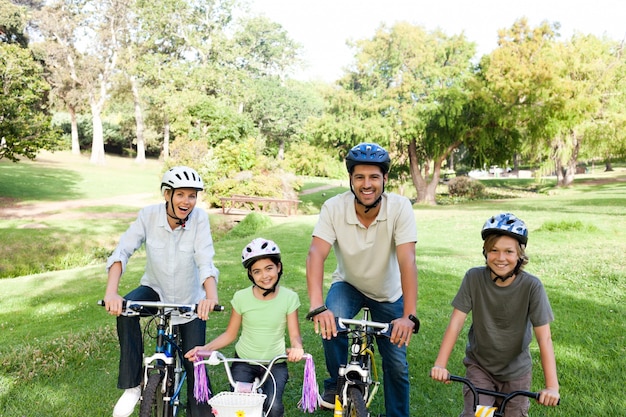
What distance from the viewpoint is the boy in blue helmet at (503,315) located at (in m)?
3.43

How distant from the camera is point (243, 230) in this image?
21688 millimetres

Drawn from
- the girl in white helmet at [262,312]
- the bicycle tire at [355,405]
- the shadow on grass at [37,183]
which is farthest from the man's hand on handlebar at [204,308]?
the shadow on grass at [37,183]

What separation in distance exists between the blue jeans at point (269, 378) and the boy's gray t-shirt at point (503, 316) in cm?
131

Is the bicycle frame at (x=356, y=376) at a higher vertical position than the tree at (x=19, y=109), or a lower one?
lower

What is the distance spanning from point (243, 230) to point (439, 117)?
47.5ft

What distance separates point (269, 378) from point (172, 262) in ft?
4.08

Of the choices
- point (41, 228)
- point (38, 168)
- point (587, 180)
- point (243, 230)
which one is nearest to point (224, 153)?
point (243, 230)

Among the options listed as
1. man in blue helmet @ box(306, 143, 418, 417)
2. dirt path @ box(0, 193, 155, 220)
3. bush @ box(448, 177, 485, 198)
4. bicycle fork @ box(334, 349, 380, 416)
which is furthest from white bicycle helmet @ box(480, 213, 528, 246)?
bush @ box(448, 177, 485, 198)

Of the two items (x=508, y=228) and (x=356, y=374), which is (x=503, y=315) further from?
(x=356, y=374)

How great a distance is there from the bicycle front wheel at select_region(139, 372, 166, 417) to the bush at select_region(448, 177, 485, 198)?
36.8m

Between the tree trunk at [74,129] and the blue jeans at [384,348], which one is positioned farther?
the tree trunk at [74,129]

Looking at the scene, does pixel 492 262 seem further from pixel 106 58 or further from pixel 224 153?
pixel 106 58

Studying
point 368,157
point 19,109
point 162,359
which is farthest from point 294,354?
point 19,109

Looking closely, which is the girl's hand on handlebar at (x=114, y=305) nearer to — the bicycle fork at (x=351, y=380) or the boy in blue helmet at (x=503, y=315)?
the bicycle fork at (x=351, y=380)
